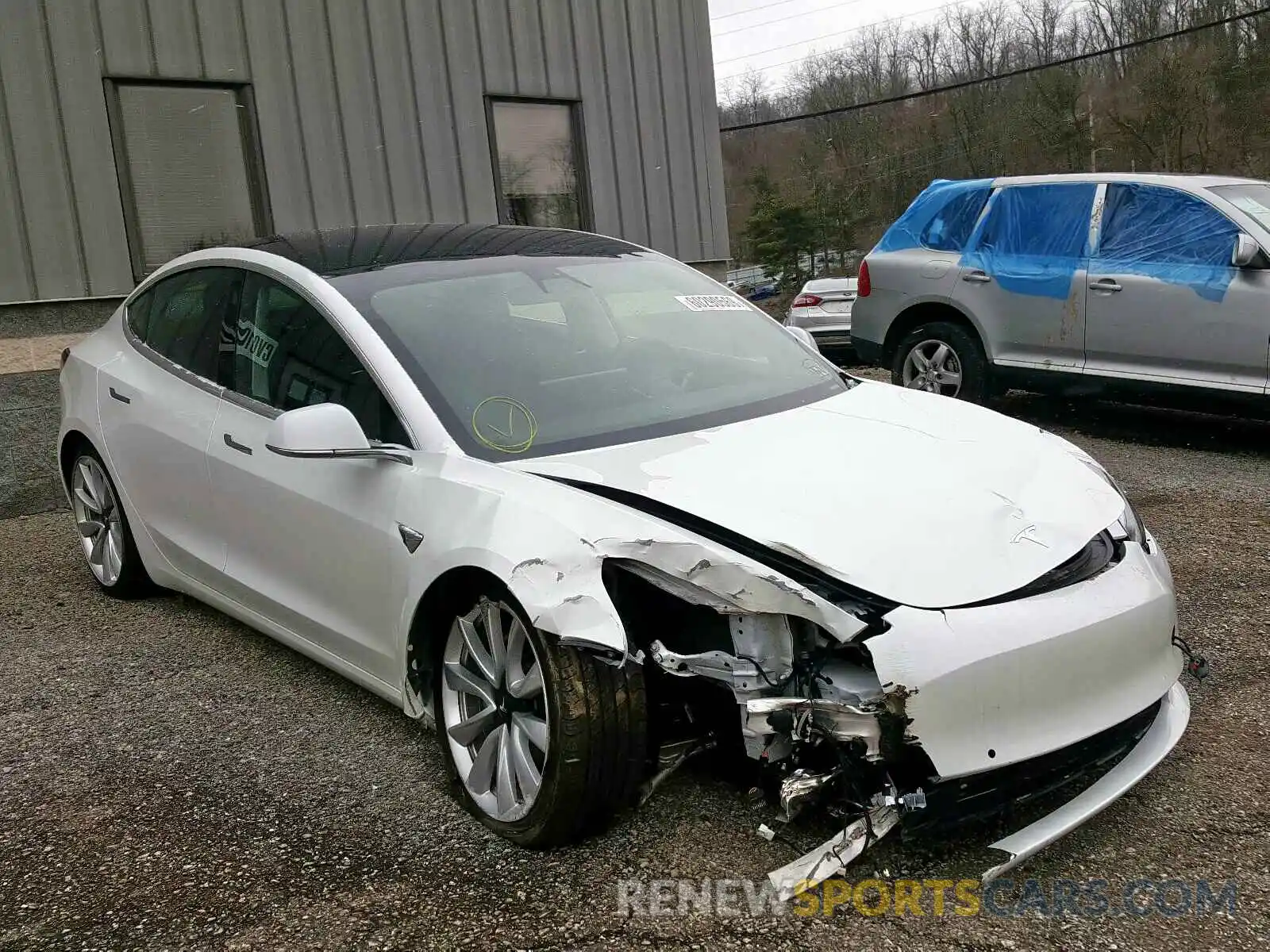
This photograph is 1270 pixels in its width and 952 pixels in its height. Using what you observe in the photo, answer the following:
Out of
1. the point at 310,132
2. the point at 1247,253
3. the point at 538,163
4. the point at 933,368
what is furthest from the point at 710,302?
the point at 538,163

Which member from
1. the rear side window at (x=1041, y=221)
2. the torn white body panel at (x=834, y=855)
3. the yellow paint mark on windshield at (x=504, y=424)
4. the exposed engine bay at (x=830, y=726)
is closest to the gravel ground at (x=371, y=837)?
the torn white body panel at (x=834, y=855)

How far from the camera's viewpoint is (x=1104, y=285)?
7.35m

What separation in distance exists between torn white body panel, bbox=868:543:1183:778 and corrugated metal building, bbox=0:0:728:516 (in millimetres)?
6980

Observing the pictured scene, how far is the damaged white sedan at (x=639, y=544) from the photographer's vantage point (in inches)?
97.5

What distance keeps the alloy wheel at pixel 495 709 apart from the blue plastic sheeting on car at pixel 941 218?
6.18m

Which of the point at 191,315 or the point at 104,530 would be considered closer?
the point at 191,315

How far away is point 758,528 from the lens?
2.58 metres

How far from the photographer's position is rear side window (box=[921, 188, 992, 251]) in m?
8.20

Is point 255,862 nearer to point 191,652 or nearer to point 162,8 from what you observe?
point 191,652

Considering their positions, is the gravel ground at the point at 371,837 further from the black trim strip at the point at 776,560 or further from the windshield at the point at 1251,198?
the windshield at the point at 1251,198

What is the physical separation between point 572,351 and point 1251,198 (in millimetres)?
5599

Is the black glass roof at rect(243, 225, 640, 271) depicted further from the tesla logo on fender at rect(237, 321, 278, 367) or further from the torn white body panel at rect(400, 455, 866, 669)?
the torn white body panel at rect(400, 455, 866, 669)

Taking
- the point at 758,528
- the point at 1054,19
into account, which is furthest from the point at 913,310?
the point at 1054,19

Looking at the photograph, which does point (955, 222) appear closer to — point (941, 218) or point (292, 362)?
point (941, 218)
